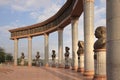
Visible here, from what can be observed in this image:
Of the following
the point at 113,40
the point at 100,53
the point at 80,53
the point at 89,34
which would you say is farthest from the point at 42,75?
the point at 113,40

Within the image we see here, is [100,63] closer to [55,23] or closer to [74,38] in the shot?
[74,38]

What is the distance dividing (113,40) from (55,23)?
119 feet

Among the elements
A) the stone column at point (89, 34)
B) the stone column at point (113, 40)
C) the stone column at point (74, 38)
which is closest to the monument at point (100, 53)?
the stone column at point (89, 34)

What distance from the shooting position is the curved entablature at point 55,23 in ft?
90.2

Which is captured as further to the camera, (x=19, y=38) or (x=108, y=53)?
(x=19, y=38)

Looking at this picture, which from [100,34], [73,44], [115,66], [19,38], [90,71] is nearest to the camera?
[115,66]

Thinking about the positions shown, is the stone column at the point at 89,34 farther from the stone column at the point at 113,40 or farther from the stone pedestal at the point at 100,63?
the stone column at the point at 113,40

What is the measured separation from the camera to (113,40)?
5.09m

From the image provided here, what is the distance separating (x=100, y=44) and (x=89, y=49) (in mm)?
5978

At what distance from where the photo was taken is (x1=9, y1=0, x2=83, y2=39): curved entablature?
2749 cm

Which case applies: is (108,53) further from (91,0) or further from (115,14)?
(91,0)

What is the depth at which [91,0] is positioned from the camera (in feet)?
58.6

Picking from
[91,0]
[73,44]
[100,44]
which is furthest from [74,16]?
[100,44]

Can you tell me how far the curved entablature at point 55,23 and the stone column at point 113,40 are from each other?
18445 mm
